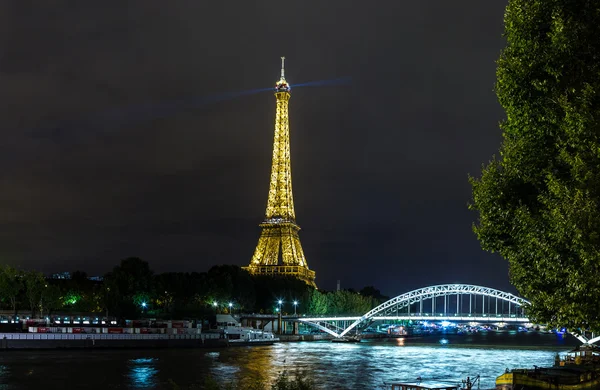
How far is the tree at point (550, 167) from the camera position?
1492cm

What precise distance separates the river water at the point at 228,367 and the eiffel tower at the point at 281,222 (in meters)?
52.8

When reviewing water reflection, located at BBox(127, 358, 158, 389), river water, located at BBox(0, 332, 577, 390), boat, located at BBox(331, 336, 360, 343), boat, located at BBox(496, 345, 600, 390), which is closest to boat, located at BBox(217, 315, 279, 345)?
river water, located at BBox(0, 332, 577, 390)

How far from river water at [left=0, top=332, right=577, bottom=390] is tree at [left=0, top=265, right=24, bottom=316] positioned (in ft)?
79.5

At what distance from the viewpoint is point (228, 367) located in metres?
53.9

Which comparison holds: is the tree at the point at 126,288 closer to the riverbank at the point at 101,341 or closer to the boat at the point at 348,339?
the riverbank at the point at 101,341

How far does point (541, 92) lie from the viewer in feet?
53.7

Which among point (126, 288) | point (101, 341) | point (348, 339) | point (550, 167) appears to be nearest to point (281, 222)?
point (348, 339)

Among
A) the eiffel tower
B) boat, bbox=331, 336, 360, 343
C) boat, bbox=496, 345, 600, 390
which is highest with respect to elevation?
the eiffel tower

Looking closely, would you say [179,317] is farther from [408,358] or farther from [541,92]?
[541,92]

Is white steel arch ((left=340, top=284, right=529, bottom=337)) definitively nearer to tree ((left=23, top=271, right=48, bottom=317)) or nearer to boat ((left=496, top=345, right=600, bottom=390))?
tree ((left=23, top=271, right=48, bottom=317))

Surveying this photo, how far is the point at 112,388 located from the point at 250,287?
219 ft

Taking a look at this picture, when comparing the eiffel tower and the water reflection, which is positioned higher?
the eiffel tower

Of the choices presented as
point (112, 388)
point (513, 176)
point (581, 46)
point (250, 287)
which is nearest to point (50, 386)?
point (112, 388)

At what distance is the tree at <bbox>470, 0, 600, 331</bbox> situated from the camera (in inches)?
587
